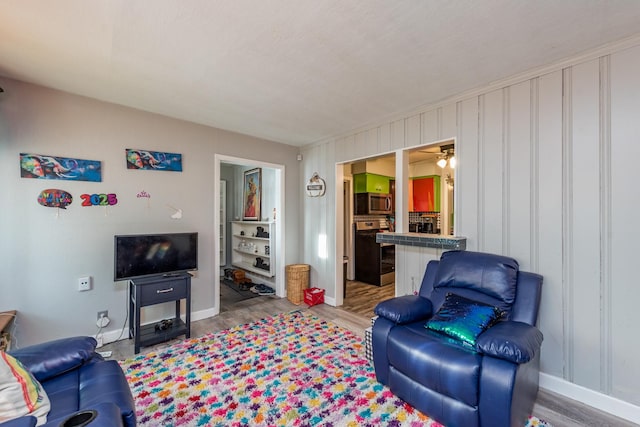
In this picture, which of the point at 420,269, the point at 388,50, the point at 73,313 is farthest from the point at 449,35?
the point at 73,313

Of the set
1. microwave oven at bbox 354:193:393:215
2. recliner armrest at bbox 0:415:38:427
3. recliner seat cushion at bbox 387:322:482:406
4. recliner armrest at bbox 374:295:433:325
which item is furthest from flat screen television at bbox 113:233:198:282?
microwave oven at bbox 354:193:393:215

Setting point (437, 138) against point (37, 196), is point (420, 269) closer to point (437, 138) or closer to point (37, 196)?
point (437, 138)

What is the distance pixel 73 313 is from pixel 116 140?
182cm

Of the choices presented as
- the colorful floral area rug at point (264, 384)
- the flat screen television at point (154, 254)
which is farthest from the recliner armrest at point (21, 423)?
the flat screen television at point (154, 254)

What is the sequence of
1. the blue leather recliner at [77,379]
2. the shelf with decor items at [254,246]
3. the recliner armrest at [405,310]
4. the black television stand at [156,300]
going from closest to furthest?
the blue leather recliner at [77,379]
the recliner armrest at [405,310]
the black television stand at [156,300]
the shelf with decor items at [254,246]

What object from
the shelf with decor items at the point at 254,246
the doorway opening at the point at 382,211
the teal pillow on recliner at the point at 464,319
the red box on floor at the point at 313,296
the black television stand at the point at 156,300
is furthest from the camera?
the doorway opening at the point at 382,211

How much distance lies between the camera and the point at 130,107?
3.03 m

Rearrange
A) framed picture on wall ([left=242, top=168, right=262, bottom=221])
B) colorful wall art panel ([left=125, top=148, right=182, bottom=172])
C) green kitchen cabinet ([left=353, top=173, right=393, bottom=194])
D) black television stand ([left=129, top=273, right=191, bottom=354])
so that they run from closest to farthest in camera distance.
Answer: black television stand ([left=129, top=273, right=191, bottom=354]), colorful wall art panel ([left=125, top=148, right=182, bottom=172]), framed picture on wall ([left=242, top=168, right=262, bottom=221]), green kitchen cabinet ([left=353, top=173, right=393, bottom=194])

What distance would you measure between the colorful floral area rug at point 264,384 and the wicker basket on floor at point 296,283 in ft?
3.67

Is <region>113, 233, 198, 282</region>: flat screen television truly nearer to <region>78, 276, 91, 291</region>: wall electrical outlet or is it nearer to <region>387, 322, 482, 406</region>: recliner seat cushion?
<region>78, 276, 91, 291</region>: wall electrical outlet

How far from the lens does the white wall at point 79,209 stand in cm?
247

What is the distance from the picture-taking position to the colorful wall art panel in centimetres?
303

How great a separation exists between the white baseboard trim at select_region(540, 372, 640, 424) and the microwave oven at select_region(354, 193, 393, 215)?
358cm

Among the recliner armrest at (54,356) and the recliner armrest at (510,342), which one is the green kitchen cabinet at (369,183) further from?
the recliner armrest at (54,356)
